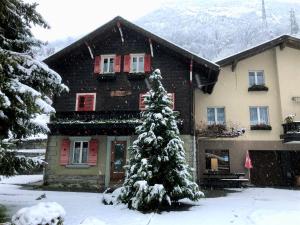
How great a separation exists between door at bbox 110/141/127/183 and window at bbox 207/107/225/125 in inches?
271

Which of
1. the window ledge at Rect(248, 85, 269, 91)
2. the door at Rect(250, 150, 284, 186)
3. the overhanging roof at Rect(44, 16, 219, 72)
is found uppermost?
the overhanging roof at Rect(44, 16, 219, 72)

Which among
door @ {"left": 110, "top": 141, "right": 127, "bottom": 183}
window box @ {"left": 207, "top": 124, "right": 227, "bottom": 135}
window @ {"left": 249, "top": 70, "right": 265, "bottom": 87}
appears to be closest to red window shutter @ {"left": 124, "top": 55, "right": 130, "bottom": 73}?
door @ {"left": 110, "top": 141, "right": 127, "bottom": 183}

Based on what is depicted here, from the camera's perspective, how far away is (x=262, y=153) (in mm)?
24266

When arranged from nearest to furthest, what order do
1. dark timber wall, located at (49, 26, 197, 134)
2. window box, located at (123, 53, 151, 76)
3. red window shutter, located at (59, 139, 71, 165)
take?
red window shutter, located at (59, 139, 71, 165)
dark timber wall, located at (49, 26, 197, 134)
window box, located at (123, 53, 151, 76)

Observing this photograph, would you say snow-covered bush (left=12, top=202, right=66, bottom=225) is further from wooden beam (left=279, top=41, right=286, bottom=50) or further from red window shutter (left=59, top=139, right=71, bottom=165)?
wooden beam (left=279, top=41, right=286, bottom=50)

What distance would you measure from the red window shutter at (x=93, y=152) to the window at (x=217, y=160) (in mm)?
7860

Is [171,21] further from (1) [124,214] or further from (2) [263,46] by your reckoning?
(1) [124,214]

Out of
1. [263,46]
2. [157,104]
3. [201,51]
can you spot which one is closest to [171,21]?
[201,51]

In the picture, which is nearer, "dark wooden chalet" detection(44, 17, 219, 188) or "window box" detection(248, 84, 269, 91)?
"dark wooden chalet" detection(44, 17, 219, 188)

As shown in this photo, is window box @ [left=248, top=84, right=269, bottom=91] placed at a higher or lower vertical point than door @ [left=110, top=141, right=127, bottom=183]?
higher

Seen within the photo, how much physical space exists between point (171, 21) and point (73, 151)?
137m

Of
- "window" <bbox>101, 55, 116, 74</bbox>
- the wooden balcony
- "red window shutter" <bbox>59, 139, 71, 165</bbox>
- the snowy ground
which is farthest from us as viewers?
"window" <bbox>101, 55, 116, 74</bbox>

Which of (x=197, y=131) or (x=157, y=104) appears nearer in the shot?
(x=157, y=104)

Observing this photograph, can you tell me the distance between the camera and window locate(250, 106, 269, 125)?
79.3 feet
